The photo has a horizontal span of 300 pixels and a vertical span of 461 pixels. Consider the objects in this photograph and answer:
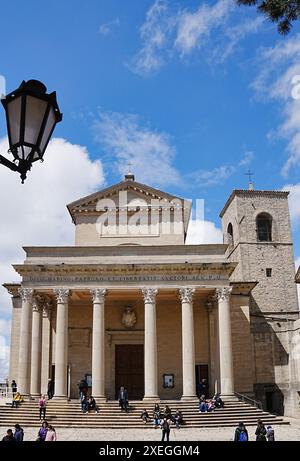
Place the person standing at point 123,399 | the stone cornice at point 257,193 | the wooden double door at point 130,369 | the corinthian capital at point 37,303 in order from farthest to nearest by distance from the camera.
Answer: the stone cornice at point 257,193
the wooden double door at point 130,369
the corinthian capital at point 37,303
the person standing at point 123,399

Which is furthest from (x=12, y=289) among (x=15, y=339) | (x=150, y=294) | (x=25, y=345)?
(x=150, y=294)

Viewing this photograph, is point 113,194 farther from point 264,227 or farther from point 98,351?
point 264,227

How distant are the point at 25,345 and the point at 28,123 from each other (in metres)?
26.0

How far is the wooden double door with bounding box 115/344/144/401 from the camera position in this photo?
33.2 m

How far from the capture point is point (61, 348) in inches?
1141

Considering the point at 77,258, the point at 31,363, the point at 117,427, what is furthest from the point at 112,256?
the point at 117,427

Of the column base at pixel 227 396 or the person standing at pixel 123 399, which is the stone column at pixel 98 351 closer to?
the person standing at pixel 123 399

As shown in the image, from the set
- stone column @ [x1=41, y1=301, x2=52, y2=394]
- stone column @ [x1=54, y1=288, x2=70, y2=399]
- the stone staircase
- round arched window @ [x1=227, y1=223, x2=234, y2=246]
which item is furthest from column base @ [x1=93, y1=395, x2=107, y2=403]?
round arched window @ [x1=227, y1=223, x2=234, y2=246]

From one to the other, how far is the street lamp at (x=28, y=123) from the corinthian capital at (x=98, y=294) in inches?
994

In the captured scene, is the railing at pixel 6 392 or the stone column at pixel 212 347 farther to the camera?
the railing at pixel 6 392

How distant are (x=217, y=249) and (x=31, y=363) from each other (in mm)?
12538

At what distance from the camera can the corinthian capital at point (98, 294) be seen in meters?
29.8

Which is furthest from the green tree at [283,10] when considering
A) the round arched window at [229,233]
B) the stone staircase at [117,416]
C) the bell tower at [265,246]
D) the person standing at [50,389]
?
the round arched window at [229,233]
